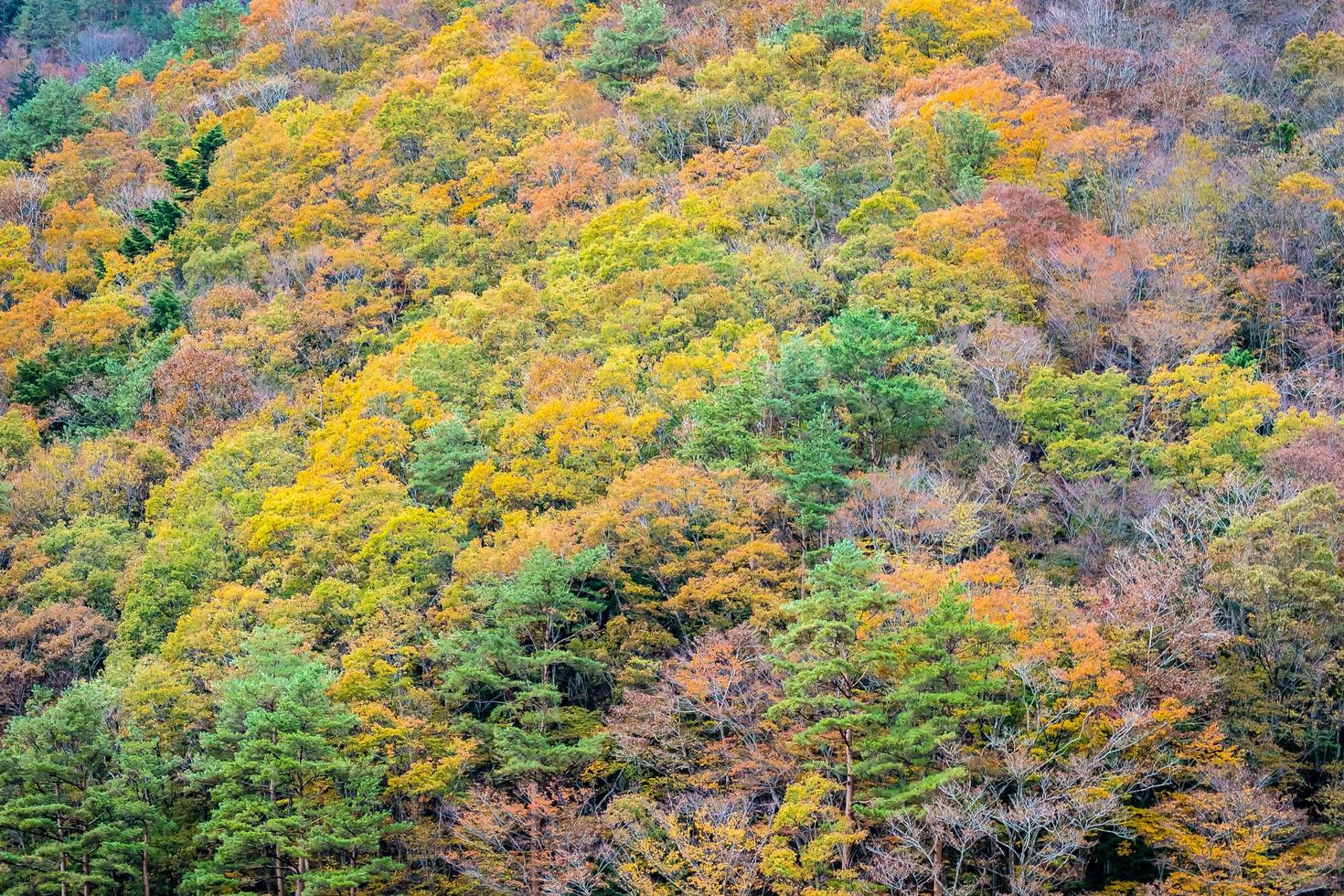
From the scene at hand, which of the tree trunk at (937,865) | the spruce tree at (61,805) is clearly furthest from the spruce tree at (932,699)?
the spruce tree at (61,805)

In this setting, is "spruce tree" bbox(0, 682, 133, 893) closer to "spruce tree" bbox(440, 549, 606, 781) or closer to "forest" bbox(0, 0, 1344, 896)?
"forest" bbox(0, 0, 1344, 896)

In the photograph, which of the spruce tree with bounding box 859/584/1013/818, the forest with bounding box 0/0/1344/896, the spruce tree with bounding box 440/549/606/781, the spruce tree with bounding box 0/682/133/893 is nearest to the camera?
the spruce tree with bounding box 859/584/1013/818

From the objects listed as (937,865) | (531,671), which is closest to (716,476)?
(531,671)

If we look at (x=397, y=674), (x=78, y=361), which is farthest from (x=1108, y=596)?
(x=78, y=361)

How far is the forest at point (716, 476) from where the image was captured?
25.5 meters

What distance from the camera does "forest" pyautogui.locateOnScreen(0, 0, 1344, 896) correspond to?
2550cm

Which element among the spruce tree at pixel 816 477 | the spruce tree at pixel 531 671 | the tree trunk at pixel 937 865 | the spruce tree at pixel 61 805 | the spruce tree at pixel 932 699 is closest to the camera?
the tree trunk at pixel 937 865

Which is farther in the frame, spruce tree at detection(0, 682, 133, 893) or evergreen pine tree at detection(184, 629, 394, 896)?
spruce tree at detection(0, 682, 133, 893)

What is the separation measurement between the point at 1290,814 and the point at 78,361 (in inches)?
1705

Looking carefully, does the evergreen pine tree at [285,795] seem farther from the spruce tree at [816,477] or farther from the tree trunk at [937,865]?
the tree trunk at [937,865]

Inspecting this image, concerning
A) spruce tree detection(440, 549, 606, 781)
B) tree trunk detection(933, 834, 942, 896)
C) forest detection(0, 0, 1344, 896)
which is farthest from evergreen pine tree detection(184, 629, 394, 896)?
tree trunk detection(933, 834, 942, 896)

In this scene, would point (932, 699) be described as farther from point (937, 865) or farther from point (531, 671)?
point (531, 671)

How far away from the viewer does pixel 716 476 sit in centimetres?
3189

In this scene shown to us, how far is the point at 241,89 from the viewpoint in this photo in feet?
223
